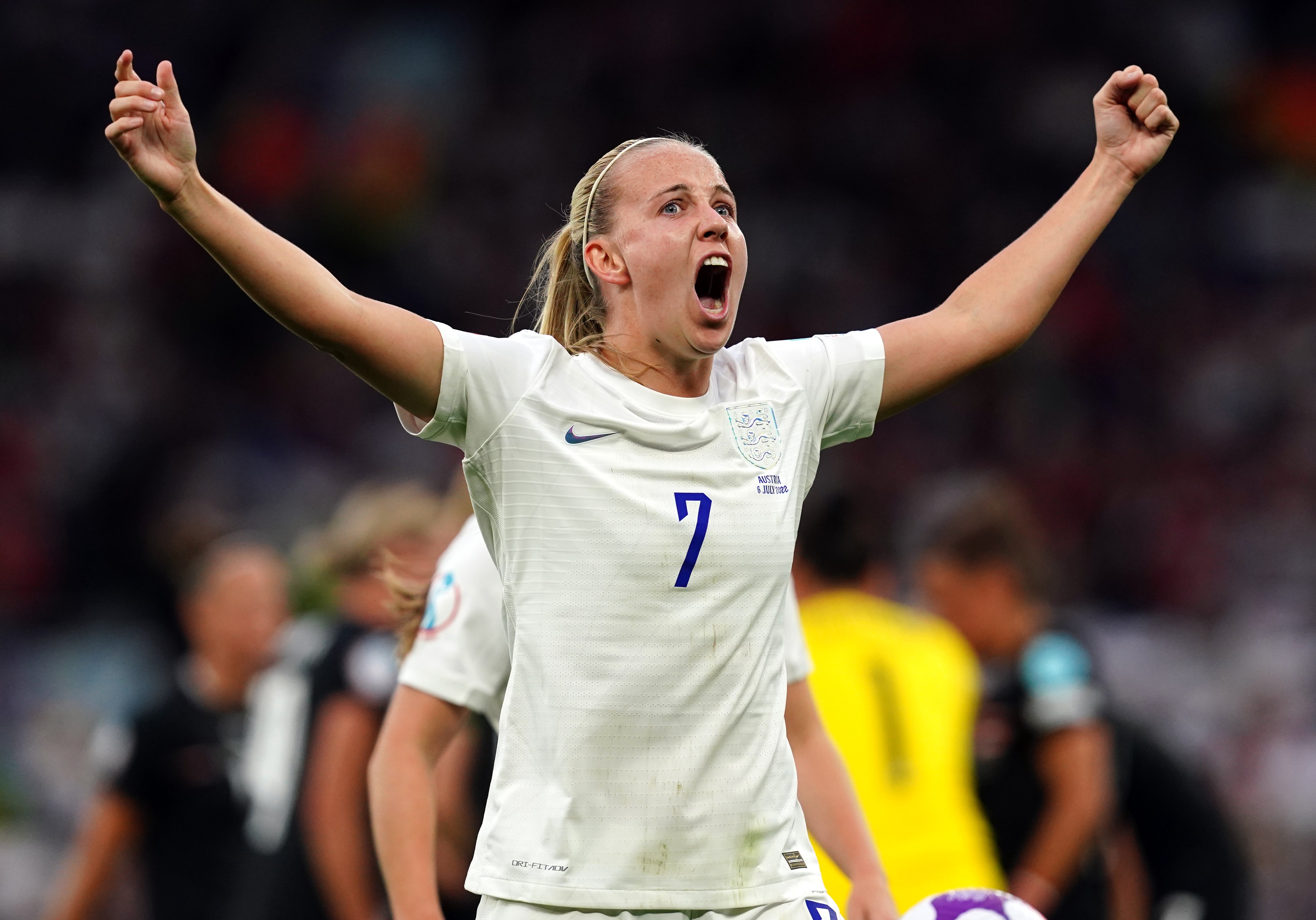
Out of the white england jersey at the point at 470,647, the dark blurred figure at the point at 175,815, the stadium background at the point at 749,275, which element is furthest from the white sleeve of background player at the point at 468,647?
the stadium background at the point at 749,275

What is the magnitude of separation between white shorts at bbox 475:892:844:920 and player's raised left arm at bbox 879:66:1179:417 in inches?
40.9

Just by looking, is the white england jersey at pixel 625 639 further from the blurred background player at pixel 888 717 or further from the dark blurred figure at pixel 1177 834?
the dark blurred figure at pixel 1177 834

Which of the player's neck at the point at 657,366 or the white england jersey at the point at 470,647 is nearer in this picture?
the player's neck at the point at 657,366

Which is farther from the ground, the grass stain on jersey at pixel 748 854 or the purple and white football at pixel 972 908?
the grass stain on jersey at pixel 748 854

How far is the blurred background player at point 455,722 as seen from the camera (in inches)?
151

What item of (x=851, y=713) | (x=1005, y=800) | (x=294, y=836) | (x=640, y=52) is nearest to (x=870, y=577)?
(x=851, y=713)

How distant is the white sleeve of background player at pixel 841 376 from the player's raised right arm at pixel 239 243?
2.94 feet

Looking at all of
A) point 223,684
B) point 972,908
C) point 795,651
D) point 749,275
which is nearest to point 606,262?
point 795,651

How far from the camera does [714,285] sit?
336cm

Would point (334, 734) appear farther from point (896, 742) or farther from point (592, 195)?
point (592, 195)

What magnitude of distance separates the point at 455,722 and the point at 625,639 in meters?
1.17

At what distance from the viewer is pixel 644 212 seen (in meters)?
3.36

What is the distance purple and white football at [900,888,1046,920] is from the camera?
3.62m

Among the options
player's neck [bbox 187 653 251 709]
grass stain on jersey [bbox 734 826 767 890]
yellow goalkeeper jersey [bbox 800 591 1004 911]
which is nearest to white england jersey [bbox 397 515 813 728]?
grass stain on jersey [bbox 734 826 767 890]
